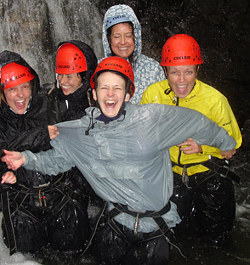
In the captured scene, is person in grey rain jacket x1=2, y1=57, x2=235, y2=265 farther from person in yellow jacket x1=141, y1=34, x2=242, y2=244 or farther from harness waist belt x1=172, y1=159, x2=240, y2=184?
harness waist belt x1=172, y1=159, x2=240, y2=184

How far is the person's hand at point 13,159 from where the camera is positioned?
9.71ft

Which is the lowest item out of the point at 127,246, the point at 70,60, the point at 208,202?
the point at 127,246

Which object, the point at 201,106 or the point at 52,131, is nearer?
the point at 52,131

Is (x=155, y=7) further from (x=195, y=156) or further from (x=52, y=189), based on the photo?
(x=52, y=189)

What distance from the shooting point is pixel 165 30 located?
7.20m

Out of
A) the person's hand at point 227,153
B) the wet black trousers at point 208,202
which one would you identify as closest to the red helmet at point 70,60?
the wet black trousers at point 208,202

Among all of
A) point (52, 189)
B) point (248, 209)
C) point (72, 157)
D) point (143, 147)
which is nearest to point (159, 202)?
point (143, 147)

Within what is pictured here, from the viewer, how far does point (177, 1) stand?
6.95 m

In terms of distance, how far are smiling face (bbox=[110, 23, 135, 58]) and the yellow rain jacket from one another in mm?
648

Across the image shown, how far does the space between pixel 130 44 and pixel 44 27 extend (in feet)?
11.4

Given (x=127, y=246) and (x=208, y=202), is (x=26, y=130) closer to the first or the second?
(x=127, y=246)

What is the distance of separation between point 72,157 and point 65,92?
97 centimetres

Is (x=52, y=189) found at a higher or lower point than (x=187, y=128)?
lower

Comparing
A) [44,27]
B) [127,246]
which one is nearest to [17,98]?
[127,246]
